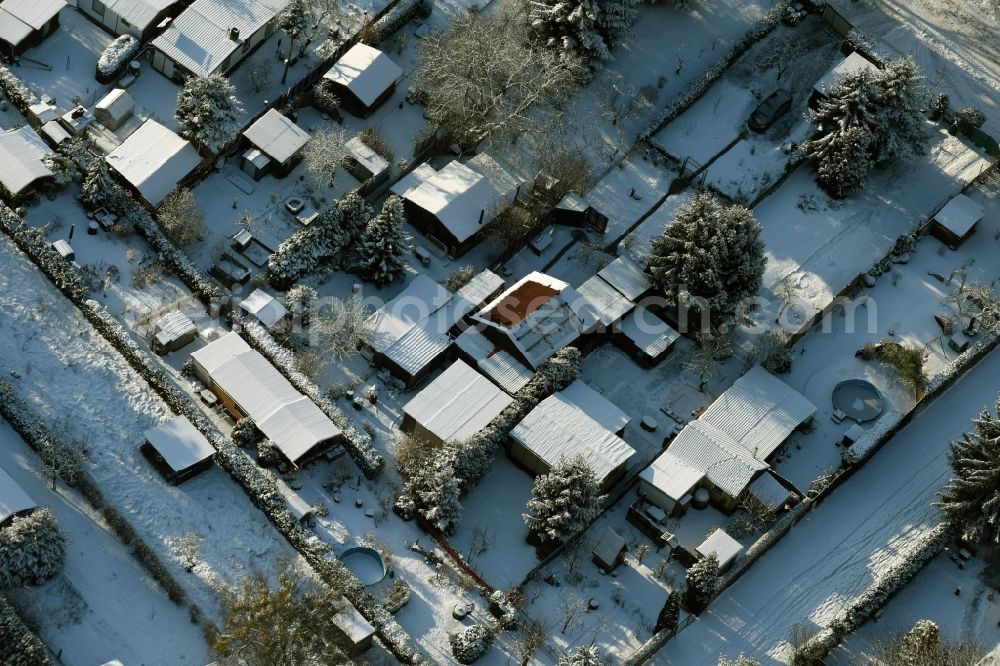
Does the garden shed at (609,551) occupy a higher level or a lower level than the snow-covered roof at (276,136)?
lower

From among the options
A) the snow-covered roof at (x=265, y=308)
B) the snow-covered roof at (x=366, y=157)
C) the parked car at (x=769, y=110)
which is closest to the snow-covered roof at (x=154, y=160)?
the snow-covered roof at (x=265, y=308)

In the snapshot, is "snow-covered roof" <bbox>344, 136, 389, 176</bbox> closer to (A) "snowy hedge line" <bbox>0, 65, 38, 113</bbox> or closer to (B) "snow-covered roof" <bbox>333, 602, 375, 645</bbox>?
(A) "snowy hedge line" <bbox>0, 65, 38, 113</bbox>

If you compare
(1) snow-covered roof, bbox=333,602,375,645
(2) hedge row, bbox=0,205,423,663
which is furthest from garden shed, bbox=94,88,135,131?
(1) snow-covered roof, bbox=333,602,375,645

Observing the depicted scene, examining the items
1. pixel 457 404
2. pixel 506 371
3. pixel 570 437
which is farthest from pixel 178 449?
pixel 570 437

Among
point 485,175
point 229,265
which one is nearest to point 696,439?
point 485,175

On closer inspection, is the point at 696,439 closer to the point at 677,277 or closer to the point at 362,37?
the point at 677,277

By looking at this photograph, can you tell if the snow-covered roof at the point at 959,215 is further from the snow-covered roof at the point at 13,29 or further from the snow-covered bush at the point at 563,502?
the snow-covered roof at the point at 13,29
